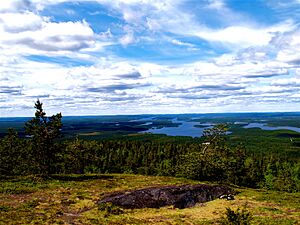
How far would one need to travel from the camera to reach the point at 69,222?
28.1 meters

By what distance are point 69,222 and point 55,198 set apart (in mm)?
10892

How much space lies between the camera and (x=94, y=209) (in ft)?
109

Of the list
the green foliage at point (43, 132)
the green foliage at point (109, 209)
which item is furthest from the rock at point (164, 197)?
the green foliage at point (43, 132)

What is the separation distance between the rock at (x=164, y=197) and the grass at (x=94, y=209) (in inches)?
41.0

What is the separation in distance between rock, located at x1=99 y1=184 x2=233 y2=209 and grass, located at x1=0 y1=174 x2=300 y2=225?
3.42ft

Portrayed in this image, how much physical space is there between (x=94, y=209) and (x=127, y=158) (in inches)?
4163

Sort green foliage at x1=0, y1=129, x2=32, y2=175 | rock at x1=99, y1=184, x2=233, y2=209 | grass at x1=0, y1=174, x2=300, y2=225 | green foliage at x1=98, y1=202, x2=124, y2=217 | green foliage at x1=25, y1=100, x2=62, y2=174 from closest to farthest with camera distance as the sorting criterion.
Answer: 1. grass at x1=0, y1=174, x2=300, y2=225
2. green foliage at x1=98, y1=202, x2=124, y2=217
3. rock at x1=99, y1=184, x2=233, y2=209
4. green foliage at x1=25, y1=100, x2=62, y2=174
5. green foliage at x1=0, y1=129, x2=32, y2=175

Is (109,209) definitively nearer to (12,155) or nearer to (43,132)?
(43,132)

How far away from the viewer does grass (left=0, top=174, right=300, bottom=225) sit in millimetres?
29188

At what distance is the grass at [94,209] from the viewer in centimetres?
2919

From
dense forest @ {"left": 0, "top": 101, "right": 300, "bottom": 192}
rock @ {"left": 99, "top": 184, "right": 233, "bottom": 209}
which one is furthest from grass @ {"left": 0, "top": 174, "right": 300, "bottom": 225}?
dense forest @ {"left": 0, "top": 101, "right": 300, "bottom": 192}

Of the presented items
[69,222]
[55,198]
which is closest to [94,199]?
[55,198]

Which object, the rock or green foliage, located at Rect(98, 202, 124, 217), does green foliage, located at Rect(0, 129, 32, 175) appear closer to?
the rock

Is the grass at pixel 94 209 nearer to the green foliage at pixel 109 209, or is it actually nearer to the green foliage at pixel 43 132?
the green foliage at pixel 109 209
